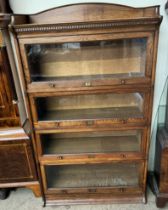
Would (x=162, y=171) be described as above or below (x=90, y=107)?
below

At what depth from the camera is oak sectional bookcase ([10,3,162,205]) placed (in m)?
1.21

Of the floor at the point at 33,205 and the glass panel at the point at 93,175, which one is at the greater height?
the glass panel at the point at 93,175

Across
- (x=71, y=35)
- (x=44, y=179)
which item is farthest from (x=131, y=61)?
(x=44, y=179)

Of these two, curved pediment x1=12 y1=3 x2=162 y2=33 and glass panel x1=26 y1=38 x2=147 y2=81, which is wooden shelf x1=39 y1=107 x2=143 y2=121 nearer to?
glass panel x1=26 y1=38 x2=147 y2=81

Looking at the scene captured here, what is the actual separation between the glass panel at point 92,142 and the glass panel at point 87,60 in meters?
0.47

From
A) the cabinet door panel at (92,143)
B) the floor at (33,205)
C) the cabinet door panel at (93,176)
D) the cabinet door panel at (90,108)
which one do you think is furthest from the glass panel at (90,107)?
the floor at (33,205)

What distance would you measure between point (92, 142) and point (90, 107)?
30 centimetres

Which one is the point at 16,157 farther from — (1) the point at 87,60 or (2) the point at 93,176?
(1) the point at 87,60

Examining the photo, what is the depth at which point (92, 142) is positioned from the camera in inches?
64.1

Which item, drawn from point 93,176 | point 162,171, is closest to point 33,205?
point 93,176

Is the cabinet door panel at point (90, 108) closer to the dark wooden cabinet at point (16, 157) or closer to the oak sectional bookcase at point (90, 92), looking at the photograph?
the oak sectional bookcase at point (90, 92)

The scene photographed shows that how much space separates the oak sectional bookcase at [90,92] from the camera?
1.21 metres

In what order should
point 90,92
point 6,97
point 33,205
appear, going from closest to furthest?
point 90,92 < point 6,97 < point 33,205

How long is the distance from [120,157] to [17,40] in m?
1.09
